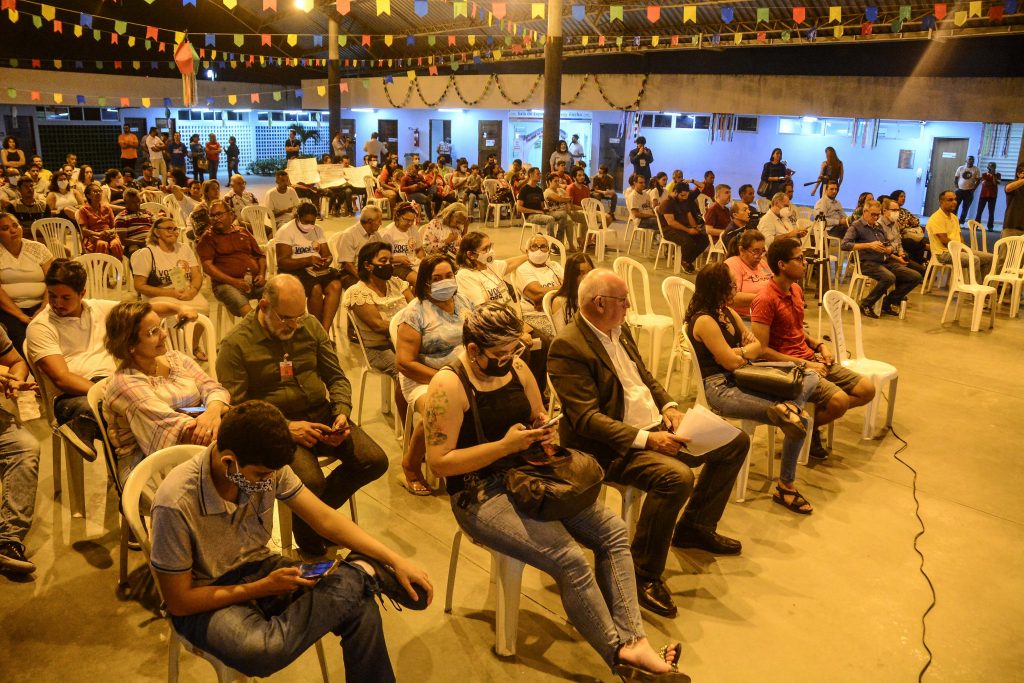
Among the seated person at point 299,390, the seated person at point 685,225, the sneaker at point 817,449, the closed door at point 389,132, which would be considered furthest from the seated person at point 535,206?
the closed door at point 389,132

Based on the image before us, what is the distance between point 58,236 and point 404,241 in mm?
4312

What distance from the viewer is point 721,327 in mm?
3906

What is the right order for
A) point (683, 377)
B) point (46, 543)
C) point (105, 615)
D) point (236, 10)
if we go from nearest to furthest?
1. point (105, 615)
2. point (46, 543)
3. point (683, 377)
4. point (236, 10)

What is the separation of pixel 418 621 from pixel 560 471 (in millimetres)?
866

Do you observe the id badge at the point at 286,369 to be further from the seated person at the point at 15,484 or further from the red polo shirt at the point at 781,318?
the red polo shirt at the point at 781,318

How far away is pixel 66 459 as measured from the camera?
3633 mm

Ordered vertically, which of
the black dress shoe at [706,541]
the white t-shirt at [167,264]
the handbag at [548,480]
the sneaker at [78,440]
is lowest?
the black dress shoe at [706,541]

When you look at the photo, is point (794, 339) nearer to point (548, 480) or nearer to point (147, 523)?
point (548, 480)

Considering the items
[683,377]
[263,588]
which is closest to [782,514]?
[683,377]

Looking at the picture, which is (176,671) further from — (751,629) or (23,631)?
(751,629)

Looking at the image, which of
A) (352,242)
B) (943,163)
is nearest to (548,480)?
(352,242)

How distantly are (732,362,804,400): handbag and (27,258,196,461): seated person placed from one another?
2.95 m

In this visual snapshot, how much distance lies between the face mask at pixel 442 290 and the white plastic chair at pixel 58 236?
548 cm

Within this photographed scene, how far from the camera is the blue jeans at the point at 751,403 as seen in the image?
151 inches
